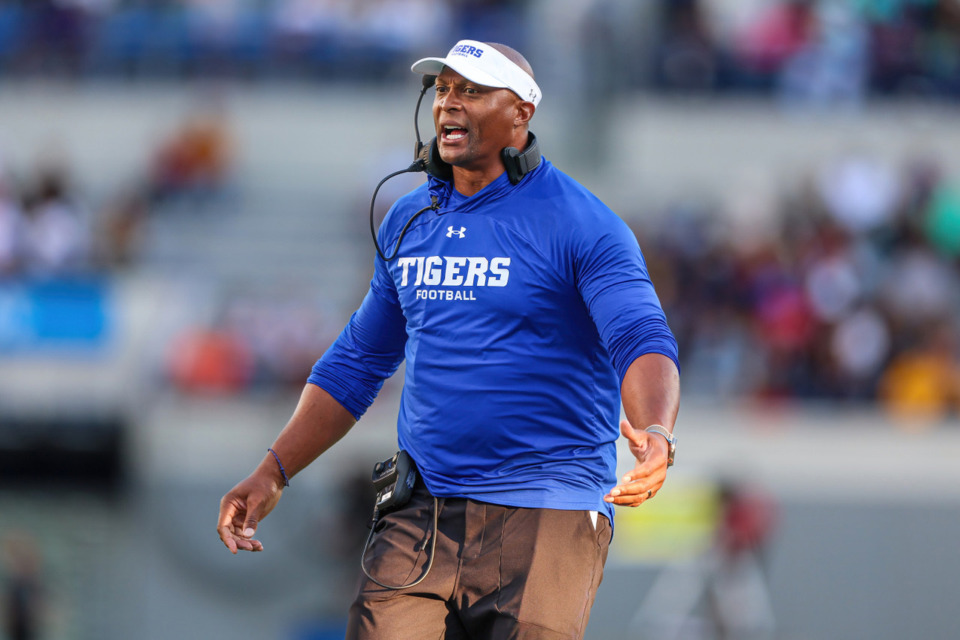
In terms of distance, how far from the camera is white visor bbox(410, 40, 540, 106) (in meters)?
4.27

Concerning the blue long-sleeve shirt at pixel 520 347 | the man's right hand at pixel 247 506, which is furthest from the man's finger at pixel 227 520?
the blue long-sleeve shirt at pixel 520 347

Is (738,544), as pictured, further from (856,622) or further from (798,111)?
(798,111)

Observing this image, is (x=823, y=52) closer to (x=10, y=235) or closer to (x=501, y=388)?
(x=10, y=235)

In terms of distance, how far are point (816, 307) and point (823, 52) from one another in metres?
4.51

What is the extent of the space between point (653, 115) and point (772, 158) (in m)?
1.49

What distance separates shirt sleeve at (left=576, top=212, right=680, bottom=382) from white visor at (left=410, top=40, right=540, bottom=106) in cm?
49

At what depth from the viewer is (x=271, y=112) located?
17.7 metres

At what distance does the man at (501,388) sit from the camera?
4125 millimetres

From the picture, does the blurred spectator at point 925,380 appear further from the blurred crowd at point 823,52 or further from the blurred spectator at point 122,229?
the blurred spectator at point 122,229

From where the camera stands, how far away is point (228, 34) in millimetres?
17781

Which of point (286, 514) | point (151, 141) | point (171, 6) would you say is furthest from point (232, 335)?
point (171, 6)

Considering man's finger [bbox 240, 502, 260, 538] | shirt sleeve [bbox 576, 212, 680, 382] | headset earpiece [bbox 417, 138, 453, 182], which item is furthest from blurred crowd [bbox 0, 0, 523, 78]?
shirt sleeve [bbox 576, 212, 680, 382]

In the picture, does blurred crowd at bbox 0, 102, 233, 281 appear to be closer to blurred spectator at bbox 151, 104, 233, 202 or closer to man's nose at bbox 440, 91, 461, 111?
blurred spectator at bbox 151, 104, 233, 202

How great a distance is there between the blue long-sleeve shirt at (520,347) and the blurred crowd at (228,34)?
13.4 m
